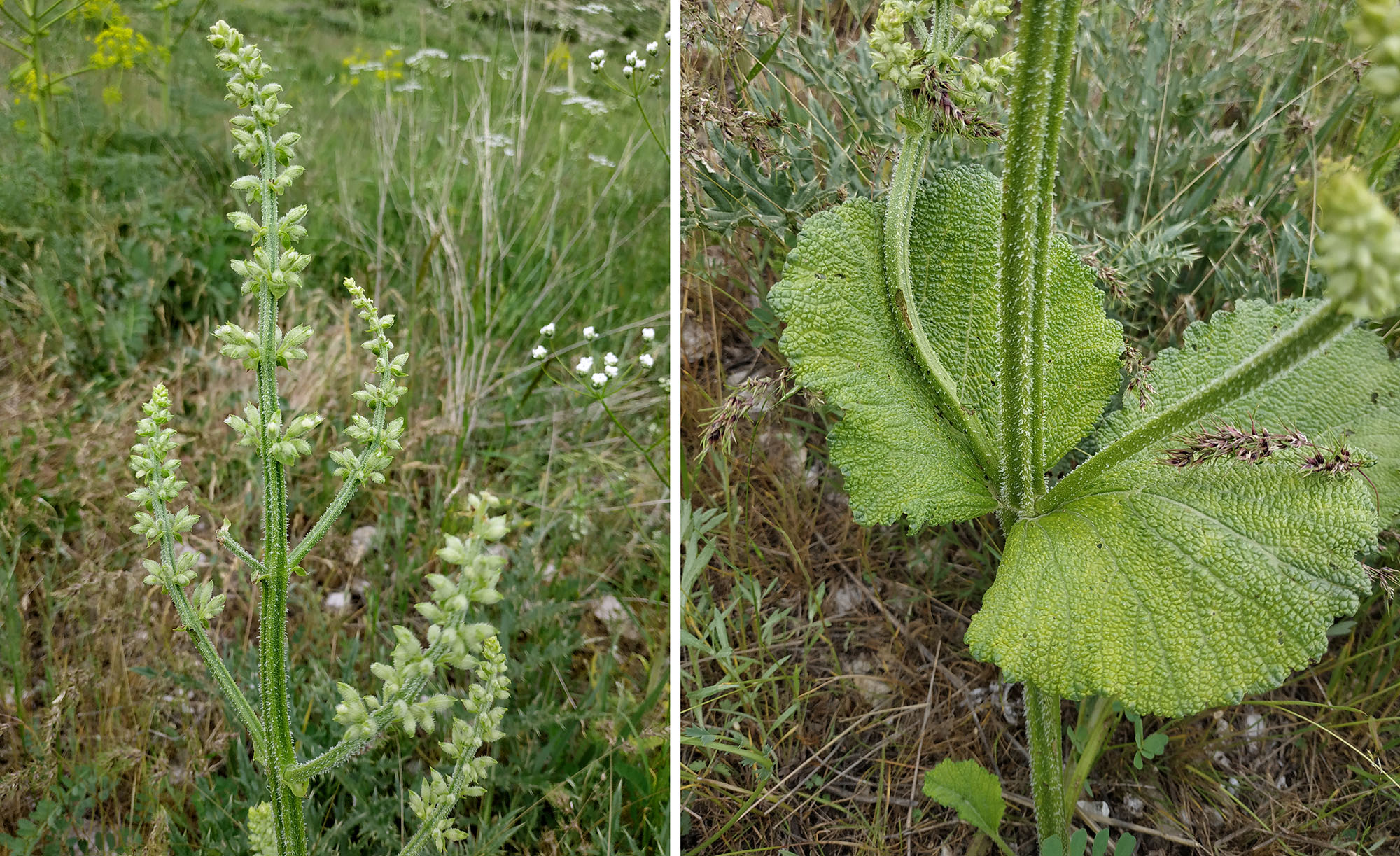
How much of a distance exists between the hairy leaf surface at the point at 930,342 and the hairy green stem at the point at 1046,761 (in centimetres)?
39

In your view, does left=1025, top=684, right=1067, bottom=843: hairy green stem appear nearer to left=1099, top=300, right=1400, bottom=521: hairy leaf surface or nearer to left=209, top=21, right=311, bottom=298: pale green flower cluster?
left=1099, top=300, right=1400, bottom=521: hairy leaf surface

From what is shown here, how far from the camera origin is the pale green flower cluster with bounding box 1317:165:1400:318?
34.7 inches

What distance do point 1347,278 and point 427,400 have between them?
2.47 metres

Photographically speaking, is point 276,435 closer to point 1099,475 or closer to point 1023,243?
point 1023,243

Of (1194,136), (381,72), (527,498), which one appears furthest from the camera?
(381,72)

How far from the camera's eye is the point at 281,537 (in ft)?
4.09

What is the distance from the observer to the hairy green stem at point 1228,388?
A: 1.16m

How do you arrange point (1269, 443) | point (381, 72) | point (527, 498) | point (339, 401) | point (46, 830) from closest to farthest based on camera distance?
1. point (1269, 443)
2. point (46, 830)
3. point (527, 498)
4. point (339, 401)
5. point (381, 72)

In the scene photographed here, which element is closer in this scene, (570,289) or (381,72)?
(570,289)

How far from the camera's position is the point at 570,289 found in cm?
340

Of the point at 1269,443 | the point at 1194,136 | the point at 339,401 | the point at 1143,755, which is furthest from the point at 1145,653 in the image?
the point at 339,401

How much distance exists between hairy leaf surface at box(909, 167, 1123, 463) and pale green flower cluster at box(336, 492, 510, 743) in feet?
3.80

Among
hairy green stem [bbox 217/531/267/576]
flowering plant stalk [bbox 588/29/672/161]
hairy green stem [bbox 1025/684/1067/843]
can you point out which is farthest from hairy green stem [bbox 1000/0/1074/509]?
hairy green stem [bbox 217/531/267/576]

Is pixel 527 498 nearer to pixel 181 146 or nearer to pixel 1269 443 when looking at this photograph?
pixel 1269 443
